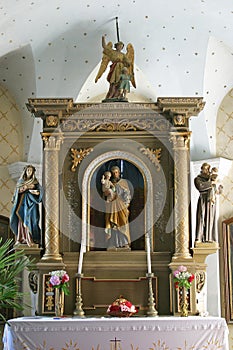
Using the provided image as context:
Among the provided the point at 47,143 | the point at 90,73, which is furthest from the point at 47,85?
the point at 47,143

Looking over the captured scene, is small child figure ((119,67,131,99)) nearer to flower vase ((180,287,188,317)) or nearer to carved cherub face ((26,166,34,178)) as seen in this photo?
carved cherub face ((26,166,34,178))

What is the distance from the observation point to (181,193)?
999 centimetres

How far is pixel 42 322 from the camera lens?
8.73 meters

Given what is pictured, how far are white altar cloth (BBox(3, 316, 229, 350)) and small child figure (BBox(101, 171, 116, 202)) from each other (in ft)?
6.64

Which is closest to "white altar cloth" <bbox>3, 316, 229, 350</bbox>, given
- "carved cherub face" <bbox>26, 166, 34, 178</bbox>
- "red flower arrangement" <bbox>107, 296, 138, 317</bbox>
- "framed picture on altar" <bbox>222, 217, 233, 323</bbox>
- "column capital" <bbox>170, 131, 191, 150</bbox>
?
"red flower arrangement" <bbox>107, 296, 138, 317</bbox>

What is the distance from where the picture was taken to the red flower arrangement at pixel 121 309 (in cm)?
916

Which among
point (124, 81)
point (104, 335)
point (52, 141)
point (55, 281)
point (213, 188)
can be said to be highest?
point (124, 81)

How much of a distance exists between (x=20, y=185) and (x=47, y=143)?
73cm

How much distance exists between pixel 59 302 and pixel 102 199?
5.41 feet

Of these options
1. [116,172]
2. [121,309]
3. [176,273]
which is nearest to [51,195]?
[116,172]

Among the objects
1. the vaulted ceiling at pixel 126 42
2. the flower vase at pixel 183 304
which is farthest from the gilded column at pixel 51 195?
the vaulted ceiling at pixel 126 42

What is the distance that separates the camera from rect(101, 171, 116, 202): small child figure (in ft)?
33.3

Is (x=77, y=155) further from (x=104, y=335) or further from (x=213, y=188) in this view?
(x=104, y=335)

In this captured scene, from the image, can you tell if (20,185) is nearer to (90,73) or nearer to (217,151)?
(90,73)
